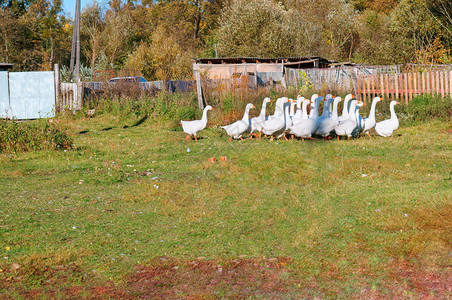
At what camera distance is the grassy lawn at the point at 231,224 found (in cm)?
469

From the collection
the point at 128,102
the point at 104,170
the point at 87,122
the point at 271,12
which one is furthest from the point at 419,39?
the point at 104,170

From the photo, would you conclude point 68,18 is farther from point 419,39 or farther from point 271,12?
point 419,39

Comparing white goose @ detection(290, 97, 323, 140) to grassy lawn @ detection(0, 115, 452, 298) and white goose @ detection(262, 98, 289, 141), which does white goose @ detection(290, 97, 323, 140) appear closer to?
white goose @ detection(262, 98, 289, 141)

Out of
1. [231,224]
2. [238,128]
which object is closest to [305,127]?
[238,128]

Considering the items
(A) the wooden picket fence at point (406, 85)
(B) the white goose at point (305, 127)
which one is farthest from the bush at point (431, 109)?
(B) the white goose at point (305, 127)

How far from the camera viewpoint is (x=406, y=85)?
16578 millimetres

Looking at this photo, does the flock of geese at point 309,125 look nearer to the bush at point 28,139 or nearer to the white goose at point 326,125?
→ the white goose at point 326,125

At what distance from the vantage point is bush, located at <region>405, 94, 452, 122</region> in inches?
599

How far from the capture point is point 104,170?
952cm

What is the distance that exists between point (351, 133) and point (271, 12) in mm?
24933

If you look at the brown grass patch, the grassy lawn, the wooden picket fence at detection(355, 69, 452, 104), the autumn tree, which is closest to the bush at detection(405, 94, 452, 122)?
the wooden picket fence at detection(355, 69, 452, 104)

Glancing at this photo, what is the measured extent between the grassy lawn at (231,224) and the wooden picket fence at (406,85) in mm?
5526

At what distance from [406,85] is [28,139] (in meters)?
11.8

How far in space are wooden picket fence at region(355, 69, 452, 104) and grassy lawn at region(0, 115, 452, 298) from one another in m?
5.53
